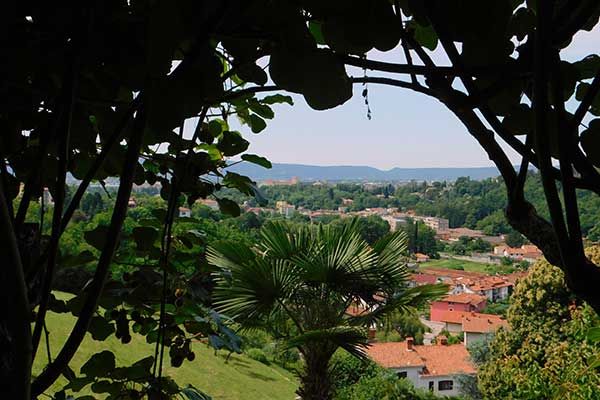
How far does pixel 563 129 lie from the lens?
20 cm

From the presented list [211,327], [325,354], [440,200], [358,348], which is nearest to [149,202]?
[211,327]

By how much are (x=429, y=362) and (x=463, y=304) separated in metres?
3.63

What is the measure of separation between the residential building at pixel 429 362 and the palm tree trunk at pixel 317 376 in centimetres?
671

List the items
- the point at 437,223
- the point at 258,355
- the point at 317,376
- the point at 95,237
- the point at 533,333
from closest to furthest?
1. the point at 95,237
2. the point at 317,376
3. the point at 533,333
4. the point at 258,355
5. the point at 437,223

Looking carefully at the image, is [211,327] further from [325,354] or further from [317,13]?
[325,354]

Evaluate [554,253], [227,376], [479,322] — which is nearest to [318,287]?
[227,376]

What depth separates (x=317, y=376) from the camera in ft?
10.9

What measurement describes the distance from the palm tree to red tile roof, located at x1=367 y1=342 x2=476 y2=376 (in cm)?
671

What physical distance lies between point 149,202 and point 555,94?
696 millimetres

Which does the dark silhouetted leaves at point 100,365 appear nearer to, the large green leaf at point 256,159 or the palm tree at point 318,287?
the large green leaf at point 256,159

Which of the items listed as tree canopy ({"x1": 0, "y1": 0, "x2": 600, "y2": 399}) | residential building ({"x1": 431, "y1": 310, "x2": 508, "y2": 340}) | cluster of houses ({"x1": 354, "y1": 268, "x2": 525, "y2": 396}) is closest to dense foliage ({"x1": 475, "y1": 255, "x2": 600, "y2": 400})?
cluster of houses ({"x1": 354, "y1": 268, "x2": 525, "y2": 396})

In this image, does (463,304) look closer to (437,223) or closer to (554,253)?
(437,223)

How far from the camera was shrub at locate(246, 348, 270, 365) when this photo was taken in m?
7.20

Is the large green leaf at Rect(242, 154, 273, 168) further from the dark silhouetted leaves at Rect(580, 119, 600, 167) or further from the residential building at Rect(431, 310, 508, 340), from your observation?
the residential building at Rect(431, 310, 508, 340)
